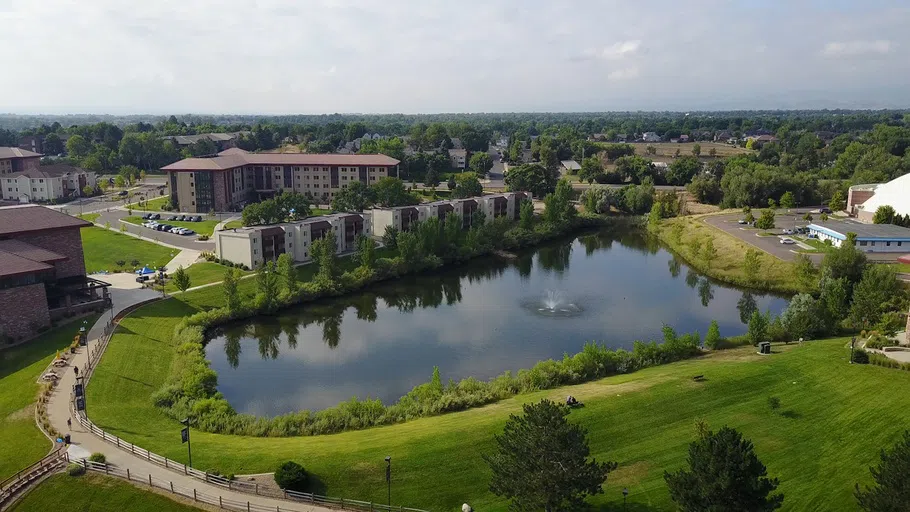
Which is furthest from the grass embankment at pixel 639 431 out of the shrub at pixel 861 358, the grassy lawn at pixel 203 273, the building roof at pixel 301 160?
the building roof at pixel 301 160

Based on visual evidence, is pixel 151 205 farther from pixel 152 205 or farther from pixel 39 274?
pixel 39 274

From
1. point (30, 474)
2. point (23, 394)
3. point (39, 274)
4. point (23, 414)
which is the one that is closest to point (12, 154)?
point (39, 274)

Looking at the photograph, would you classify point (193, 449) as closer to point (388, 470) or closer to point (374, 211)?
point (388, 470)

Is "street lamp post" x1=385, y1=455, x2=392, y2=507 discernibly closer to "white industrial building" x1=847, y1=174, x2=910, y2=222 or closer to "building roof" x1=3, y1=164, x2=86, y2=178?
"white industrial building" x1=847, y1=174, x2=910, y2=222

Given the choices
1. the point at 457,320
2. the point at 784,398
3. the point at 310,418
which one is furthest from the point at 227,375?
the point at 784,398

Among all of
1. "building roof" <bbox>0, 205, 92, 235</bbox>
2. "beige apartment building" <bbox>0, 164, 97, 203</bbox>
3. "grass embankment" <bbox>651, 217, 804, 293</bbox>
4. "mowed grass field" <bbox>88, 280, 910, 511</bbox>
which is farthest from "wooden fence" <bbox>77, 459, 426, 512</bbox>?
"beige apartment building" <bbox>0, 164, 97, 203</bbox>

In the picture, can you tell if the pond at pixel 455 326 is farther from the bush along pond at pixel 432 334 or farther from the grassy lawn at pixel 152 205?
the grassy lawn at pixel 152 205
